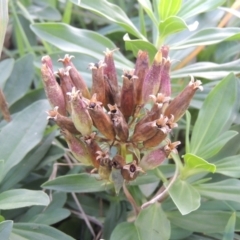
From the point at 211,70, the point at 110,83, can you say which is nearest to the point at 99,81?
the point at 110,83

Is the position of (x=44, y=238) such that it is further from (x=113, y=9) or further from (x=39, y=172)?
(x=113, y=9)

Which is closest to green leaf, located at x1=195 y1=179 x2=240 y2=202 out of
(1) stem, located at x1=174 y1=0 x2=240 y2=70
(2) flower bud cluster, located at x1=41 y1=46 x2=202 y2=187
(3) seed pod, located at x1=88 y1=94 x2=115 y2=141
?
(2) flower bud cluster, located at x1=41 y1=46 x2=202 y2=187

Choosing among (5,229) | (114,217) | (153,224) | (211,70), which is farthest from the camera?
(211,70)

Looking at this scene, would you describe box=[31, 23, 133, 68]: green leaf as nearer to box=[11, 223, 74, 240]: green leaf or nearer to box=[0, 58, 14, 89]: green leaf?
box=[0, 58, 14, 89]: green leaf

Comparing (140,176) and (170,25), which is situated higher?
(170,25)

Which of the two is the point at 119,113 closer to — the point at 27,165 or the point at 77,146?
the point at 77,146

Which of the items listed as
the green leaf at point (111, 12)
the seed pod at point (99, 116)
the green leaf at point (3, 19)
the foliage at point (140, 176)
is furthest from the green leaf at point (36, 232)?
the green leaf at point (111, 12)

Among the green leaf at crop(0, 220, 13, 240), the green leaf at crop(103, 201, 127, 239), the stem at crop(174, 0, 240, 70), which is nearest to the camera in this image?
the green leaf at crop(0, 220, 13, 240)
